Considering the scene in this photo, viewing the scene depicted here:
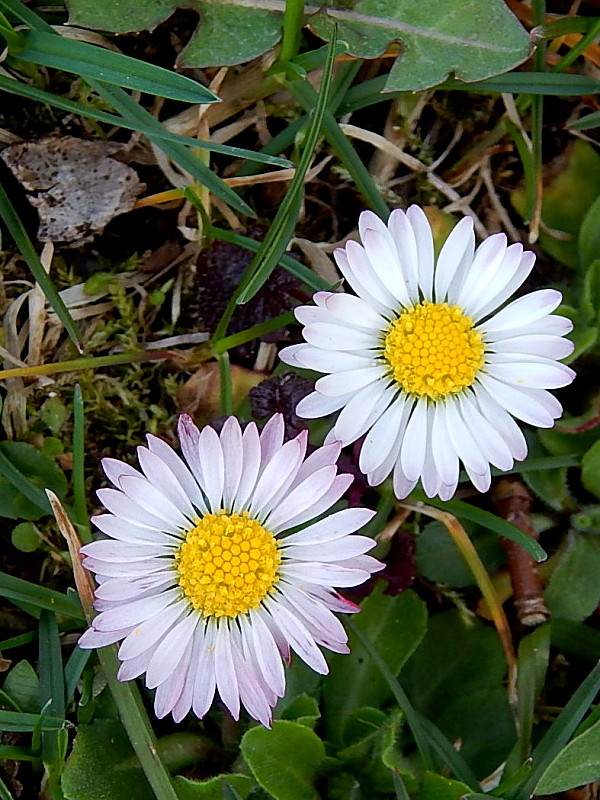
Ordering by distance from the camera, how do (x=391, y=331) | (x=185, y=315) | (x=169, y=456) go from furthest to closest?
(x=185, y=315) < (x=391, y=331) < (x=169, y=456)

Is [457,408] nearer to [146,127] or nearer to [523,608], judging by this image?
[523,608]

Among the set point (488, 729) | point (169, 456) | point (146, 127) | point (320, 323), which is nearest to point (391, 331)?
point (320, 323)

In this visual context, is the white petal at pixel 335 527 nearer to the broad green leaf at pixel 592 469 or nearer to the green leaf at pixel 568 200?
the broad green leaf at pixel 592 469

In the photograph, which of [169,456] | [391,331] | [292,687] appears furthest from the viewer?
[292,687]

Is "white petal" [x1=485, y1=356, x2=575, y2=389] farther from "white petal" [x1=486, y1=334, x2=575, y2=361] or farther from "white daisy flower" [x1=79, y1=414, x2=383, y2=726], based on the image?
"white daisy flower" [x1=79, y1=414, x2=383, y2=726]

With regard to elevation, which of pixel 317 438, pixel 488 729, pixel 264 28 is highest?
pixel 264 28

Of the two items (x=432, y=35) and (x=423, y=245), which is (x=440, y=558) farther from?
(x=432, y=35)

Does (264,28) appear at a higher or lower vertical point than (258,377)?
higher

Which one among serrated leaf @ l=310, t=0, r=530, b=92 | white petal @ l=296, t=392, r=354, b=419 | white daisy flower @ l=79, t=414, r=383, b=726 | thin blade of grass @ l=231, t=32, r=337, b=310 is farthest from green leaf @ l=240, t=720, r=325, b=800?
serrated leaf @ l=310, t=0, r=530, b=92
